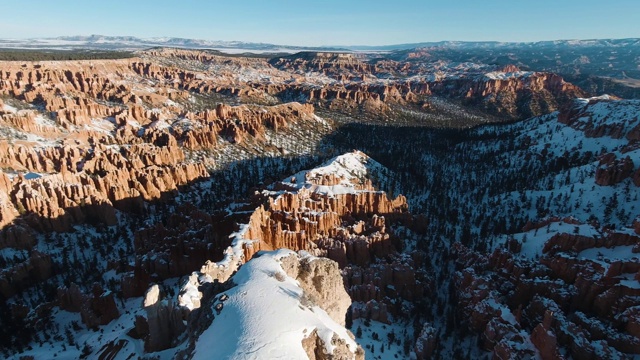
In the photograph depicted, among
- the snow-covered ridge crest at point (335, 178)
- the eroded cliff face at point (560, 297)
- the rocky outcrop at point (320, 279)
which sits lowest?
the eroded cliff face at point (560, 297)

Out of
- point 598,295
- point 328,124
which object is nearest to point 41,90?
point 328,124

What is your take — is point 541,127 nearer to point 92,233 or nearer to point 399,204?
point 399,204

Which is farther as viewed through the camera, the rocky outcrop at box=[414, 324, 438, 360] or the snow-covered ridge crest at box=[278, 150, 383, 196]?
the snow-covered ridge crest at box=[278, 150, 383, 196]

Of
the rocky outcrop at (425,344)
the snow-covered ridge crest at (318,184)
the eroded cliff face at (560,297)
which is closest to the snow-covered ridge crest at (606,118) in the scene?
the snow-covered ridge crest at (318,184)

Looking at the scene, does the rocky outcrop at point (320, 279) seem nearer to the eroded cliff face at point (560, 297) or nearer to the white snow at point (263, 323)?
the white snow at point (263, 323)

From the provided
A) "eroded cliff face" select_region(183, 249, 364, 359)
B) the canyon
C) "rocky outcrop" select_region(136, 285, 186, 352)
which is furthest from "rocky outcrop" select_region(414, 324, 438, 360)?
"rocky outcrop" select_region(136, 285, 186, 352)

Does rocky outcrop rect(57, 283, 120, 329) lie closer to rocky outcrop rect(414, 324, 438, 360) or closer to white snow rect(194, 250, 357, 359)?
white snow rect(194, 250, 357, 359)

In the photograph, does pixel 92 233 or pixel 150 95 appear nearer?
pixel 92 233

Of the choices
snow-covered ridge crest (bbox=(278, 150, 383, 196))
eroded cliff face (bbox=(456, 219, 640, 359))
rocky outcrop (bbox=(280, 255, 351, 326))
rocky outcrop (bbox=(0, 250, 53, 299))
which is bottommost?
rocky outcrop (bbox=(0, 250, 53, 299))

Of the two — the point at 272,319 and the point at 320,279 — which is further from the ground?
the point at 272,319

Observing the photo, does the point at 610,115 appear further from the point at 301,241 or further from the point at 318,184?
the point at 301,241

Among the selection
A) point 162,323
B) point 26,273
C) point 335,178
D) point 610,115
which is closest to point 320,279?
point 162,323
